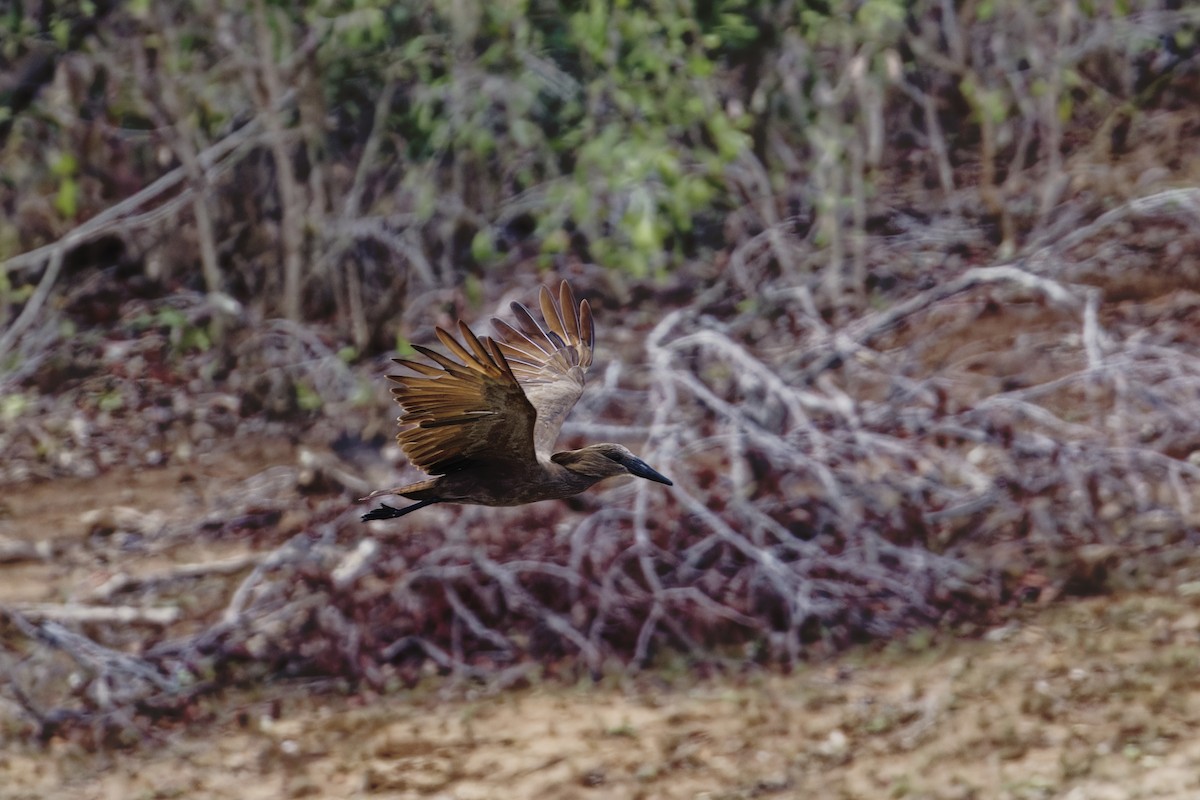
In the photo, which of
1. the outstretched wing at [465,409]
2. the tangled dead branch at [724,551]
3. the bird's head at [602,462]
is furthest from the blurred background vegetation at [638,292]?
the outstretched wing at [465,409]

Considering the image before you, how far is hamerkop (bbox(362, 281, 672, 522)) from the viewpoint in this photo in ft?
11.5

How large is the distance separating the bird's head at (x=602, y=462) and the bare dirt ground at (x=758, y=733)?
2.52 metres

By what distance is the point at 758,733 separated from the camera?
646 centimetres

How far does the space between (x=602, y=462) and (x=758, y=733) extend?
109 inches

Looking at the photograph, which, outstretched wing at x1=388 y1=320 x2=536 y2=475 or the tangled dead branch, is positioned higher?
outstretched wing at x1=388 y1=320 x2=536 y2=475

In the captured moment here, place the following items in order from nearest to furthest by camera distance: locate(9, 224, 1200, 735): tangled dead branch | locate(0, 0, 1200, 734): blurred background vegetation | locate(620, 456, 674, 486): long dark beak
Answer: locate(620, 456, 674, 486): long dark beak
locate(9, 224, 1200, 735): tangled dead branch
locate(0, 0, 1200, 734): blurred background vegetation

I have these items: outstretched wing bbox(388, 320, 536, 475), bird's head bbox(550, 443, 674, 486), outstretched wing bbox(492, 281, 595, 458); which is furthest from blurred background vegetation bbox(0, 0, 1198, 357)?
outstretched wing bbox(388, 320, 536, 475)

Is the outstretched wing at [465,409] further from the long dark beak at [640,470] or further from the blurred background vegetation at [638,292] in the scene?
the blurred background vegetation at [638,292]

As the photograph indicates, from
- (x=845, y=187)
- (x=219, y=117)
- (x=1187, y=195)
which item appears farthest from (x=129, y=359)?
(x=1187, y=195)

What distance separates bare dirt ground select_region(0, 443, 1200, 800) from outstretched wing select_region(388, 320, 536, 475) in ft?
9.06

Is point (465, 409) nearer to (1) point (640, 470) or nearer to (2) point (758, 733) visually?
(1) point (640, 470)

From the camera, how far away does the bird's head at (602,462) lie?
4.00 m

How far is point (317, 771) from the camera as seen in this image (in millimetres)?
6441

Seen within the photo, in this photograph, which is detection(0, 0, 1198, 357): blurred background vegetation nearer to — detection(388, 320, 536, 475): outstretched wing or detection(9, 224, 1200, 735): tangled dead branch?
detection(9, 224, 1200, 735): tangled dead branch
